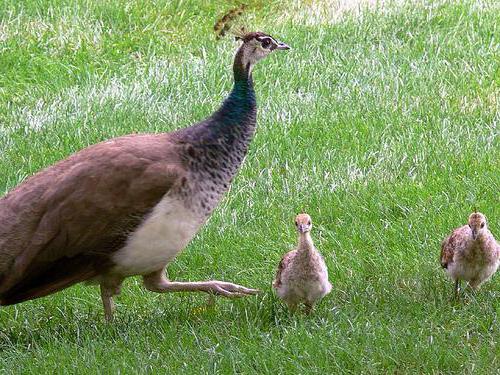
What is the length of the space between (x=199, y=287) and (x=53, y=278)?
77 cm

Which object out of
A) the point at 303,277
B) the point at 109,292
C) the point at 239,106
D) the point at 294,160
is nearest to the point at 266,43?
the point at 239,106

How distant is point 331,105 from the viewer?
27.5ft

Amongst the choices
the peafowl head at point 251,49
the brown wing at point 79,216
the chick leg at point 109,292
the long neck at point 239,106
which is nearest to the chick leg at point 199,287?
the chick leg at point 109,292

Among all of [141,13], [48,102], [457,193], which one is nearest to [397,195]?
[457,193]

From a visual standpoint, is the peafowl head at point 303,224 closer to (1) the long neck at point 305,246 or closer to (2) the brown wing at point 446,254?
(1) the long neck at point 305,246

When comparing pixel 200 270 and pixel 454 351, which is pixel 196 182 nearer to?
pixel 200 270

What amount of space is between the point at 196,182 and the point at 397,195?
1.81 meters

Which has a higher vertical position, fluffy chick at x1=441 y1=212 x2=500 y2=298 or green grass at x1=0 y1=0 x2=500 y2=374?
fluffy chick at x1=441 y1=212 x2=500 y2=298

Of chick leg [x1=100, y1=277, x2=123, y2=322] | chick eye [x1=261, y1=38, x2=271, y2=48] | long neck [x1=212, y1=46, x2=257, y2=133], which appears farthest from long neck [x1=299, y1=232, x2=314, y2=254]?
chick eye [x1=261, y1=38, x2=271, y2=48]

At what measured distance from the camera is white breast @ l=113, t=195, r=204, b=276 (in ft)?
17.2

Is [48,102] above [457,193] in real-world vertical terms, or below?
below

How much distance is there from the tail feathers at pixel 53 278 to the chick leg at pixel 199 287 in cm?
40

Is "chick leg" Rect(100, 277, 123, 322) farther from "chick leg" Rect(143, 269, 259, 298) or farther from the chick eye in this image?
the chick eye

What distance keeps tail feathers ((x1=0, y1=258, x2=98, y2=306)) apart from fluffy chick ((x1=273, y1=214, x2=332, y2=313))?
934mm
